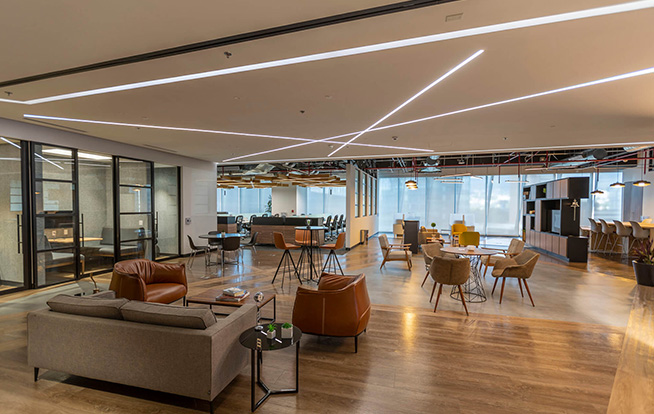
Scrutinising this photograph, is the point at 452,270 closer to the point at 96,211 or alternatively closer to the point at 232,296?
the point at 232,296

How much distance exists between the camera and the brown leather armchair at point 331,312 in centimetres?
313

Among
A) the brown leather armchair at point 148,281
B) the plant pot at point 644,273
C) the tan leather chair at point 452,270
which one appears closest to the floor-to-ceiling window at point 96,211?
the brown leather armchair at point 148,281

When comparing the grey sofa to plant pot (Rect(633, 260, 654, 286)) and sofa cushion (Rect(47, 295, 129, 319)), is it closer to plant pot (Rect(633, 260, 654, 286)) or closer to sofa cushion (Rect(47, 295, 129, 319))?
sofa cushion (Rect(47, 295, 129, 319))

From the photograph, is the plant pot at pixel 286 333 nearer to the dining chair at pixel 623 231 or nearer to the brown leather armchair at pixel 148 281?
the brown leather armchair at pixel 148 281

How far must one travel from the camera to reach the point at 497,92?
373cm

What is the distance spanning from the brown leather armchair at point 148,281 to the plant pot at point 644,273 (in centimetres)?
781

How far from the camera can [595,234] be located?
10.2 m

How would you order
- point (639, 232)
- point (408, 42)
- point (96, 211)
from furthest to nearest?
point (639, 232)
point (96, 211)
point (408, 42)

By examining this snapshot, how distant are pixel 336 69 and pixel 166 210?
7.16 metres

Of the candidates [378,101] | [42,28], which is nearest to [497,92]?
[378,101]

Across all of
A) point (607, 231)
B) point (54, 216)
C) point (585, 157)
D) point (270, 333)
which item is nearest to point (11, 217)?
point (54, 216)

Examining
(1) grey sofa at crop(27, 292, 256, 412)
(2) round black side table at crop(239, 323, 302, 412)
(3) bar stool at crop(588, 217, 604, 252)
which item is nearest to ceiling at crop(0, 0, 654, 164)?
(1) grey sofa at crop(27, 292, 256, 412)

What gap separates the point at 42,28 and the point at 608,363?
5.61m

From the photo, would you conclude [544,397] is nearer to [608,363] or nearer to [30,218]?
[608,363]
